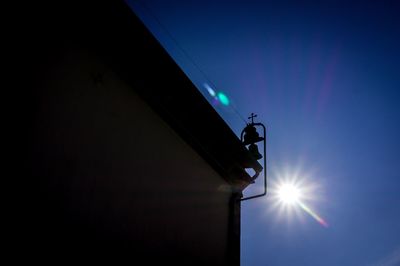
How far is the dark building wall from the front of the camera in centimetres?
379

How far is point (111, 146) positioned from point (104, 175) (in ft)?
1.56

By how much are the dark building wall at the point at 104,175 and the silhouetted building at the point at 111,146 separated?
1 centimetres

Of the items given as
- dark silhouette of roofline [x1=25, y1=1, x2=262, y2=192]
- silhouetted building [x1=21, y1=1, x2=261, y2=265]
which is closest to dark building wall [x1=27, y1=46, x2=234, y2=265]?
silhouetted building [x1=21, y1=1, x2=261, y2=265]

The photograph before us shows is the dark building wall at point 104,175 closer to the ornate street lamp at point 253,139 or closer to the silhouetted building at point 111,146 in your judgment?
the silhouetted building at point 111,146

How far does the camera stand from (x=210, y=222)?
7.34m

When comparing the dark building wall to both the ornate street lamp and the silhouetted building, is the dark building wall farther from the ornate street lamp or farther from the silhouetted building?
the ornate street lamp

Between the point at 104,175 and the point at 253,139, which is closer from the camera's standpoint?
the point at 104,175

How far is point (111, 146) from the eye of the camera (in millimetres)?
4824

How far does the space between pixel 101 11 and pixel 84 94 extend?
4.25 ft

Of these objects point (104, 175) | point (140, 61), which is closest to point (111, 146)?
point (104, 175)

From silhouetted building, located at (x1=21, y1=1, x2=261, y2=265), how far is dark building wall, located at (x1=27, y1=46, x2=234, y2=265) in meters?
0.01

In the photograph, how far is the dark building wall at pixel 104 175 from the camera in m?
3.79

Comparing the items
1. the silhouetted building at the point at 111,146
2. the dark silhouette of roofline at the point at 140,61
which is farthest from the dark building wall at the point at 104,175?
the dark silhouette of roofline at the point at 140,61

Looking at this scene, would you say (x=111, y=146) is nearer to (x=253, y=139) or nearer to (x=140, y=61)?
(x=140, y=61)
